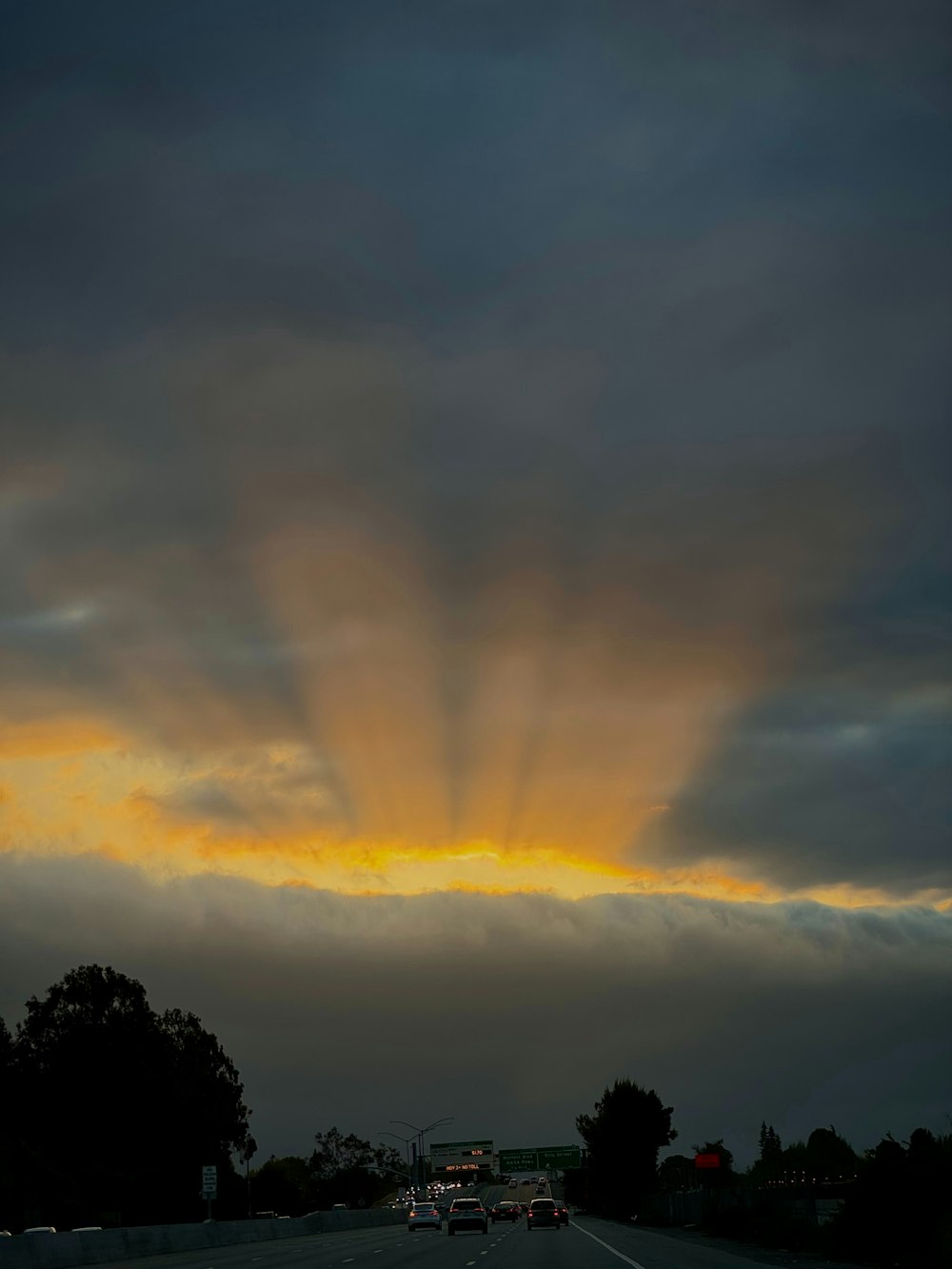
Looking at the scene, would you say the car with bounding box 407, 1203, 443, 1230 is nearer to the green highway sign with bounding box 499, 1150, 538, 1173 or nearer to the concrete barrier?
the concrete barrier

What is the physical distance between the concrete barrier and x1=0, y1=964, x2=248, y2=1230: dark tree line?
4154cm

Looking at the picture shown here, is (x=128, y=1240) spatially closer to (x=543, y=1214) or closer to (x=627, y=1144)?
(x=543, y=1214)

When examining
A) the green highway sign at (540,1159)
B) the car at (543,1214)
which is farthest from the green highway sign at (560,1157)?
the car at (543,1214)

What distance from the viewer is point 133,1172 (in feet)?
407

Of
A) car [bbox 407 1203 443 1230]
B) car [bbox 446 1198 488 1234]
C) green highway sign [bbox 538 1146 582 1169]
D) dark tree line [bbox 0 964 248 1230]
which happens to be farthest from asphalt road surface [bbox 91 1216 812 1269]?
green highway sign [bbox 538 1146 582 1169]

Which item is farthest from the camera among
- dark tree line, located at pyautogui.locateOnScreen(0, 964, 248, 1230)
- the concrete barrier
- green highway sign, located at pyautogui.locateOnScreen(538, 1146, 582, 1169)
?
green highway sign, located at pyautogui.locateOnScreen(538, 1146, 582, 1169)

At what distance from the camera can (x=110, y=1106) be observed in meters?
132

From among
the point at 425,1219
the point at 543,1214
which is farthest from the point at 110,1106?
the point at 543,1214

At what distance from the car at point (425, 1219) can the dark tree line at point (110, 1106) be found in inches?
1203

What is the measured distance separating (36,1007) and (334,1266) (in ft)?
358

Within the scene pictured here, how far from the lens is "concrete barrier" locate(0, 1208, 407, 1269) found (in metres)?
39.2

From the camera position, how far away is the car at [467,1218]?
74062 millimetres

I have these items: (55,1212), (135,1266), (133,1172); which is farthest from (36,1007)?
(135,1266)

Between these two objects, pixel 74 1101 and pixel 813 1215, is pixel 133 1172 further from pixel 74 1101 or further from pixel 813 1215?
pixel 813 1215
